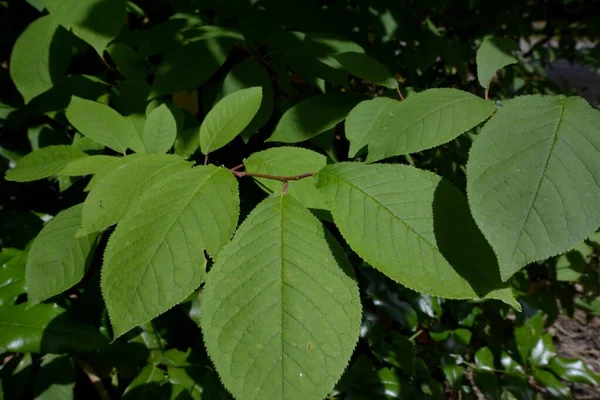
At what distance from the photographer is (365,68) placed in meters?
1.14

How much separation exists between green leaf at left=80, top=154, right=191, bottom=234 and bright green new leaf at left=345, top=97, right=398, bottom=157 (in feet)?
1.12

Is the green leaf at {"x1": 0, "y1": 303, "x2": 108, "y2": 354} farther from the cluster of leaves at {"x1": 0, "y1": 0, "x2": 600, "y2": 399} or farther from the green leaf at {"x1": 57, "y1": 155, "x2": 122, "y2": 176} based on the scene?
the green leaf at {"x1": 57, "y1": 155, "x2": 122, "y2": 176}

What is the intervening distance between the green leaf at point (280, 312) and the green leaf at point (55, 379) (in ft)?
3.20

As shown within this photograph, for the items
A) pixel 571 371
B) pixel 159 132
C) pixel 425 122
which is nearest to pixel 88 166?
pixel 159 132

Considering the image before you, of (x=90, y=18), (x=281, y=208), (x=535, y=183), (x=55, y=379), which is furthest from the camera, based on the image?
(x=55, y=379)

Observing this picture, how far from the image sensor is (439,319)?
2.05 m

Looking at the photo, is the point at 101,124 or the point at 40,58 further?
the point at 40,58

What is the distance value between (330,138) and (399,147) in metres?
0.50

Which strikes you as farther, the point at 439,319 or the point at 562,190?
the point at 439,319

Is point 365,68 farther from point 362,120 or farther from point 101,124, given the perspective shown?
point 101,124

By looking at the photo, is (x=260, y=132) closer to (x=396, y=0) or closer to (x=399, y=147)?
(x=396, y=0)

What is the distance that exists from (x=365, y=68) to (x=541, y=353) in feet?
5.23

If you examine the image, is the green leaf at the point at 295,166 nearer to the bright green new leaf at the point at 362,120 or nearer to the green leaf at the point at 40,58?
the bright green new leaf at the point at 362,120

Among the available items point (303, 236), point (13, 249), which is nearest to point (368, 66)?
point (303, 236)
